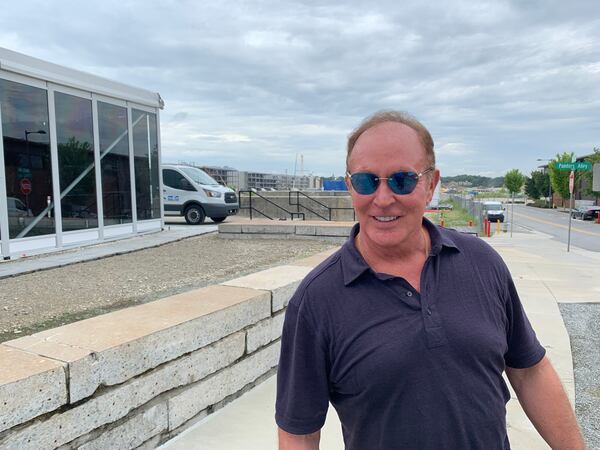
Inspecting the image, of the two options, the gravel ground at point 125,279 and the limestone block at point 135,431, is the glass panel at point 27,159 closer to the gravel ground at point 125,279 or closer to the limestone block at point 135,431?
the gravel ground at point 125,279

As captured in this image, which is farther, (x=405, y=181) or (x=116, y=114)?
(x=116, y=114)

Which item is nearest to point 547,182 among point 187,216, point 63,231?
point 187,216

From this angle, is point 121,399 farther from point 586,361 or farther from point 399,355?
point 586,361

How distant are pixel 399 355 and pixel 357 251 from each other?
0.39 m

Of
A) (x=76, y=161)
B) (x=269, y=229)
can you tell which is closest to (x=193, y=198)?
(x=269, y=229)

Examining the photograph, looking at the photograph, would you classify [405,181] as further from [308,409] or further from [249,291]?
[249,291]

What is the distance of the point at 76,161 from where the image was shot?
8.88 m

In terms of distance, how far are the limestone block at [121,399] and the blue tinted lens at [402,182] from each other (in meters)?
1.84

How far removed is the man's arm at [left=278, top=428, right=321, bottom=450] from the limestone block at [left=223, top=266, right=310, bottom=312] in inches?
88.7

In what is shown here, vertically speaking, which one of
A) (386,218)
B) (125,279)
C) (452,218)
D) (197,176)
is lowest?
(452,218)

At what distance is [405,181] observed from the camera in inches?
61.7

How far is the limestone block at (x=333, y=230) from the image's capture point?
9141 millimetres

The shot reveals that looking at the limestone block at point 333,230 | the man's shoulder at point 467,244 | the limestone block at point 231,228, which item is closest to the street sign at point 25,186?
the limestone block at point 231,228

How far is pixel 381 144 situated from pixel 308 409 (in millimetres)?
892
